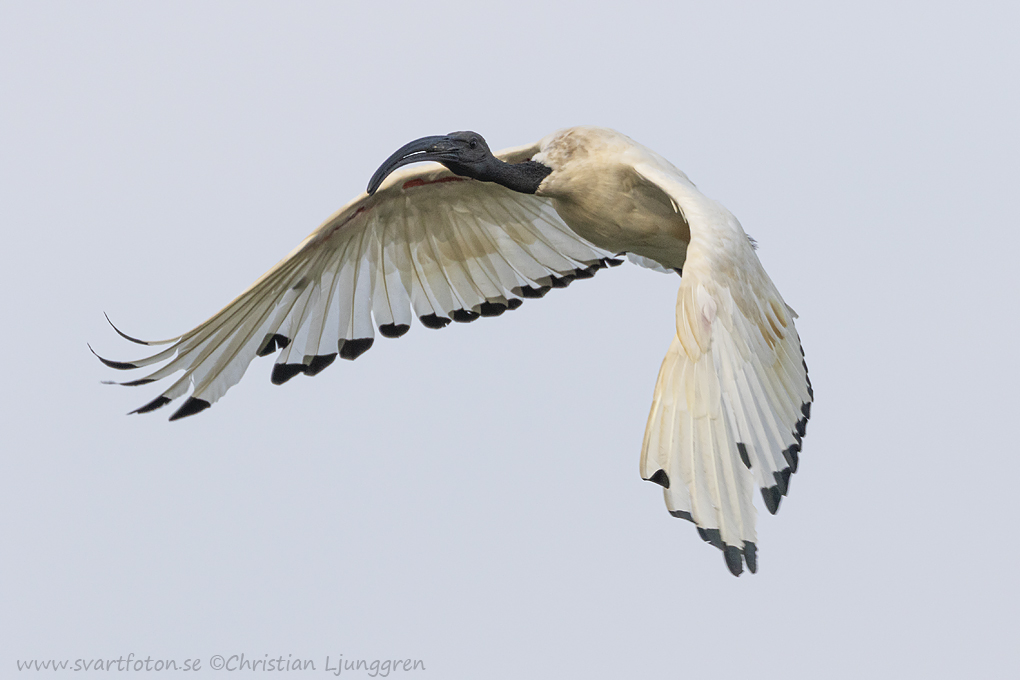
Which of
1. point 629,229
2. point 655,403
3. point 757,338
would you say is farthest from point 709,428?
point 629,229

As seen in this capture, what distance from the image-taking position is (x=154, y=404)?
276 inches

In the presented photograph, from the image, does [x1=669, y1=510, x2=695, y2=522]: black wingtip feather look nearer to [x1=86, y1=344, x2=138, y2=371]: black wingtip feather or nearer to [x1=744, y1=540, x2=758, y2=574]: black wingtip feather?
[x1=744, y1=540, x2=758, y2=574]: black wingtip feather

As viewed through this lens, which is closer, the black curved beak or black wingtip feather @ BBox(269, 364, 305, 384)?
the black curved beak

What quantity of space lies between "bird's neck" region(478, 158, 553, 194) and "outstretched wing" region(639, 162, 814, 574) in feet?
5.12

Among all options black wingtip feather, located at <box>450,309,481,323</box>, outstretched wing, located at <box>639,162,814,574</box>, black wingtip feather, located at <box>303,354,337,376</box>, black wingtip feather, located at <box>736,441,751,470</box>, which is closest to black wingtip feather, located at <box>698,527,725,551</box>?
outstretched wing, located at <box>639,162,814,574</box>

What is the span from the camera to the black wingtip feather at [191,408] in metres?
7.09

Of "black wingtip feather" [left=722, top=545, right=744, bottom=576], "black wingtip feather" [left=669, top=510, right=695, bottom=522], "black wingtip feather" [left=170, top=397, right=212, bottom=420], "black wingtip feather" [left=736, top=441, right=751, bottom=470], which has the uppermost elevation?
"black wingtip feather" [left=170, top=397, right=212, bottom=420]

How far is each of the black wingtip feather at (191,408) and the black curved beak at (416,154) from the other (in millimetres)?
1715

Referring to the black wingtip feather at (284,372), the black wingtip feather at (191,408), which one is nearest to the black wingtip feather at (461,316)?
the black wingtip feather at (284,372)

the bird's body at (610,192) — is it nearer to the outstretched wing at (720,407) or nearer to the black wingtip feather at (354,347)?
the outstretched wing at (720,407)

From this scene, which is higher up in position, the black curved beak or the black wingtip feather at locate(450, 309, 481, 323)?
the black curved beak

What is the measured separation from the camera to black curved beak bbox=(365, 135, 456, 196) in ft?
21.7

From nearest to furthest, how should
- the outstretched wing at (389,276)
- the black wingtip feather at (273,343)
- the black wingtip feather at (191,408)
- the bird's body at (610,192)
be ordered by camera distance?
the bird's body at (610,192), the black wingtip feather at (191,408), the outstretched wing at (389,276), the black wingtip feather at (273,343)

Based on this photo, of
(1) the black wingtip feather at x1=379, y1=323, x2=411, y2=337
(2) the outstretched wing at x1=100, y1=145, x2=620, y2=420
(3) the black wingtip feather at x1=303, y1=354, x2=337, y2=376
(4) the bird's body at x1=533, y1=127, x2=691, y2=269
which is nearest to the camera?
(4) the bird's body at x1=533, y1=127, x2=691, y2=269
